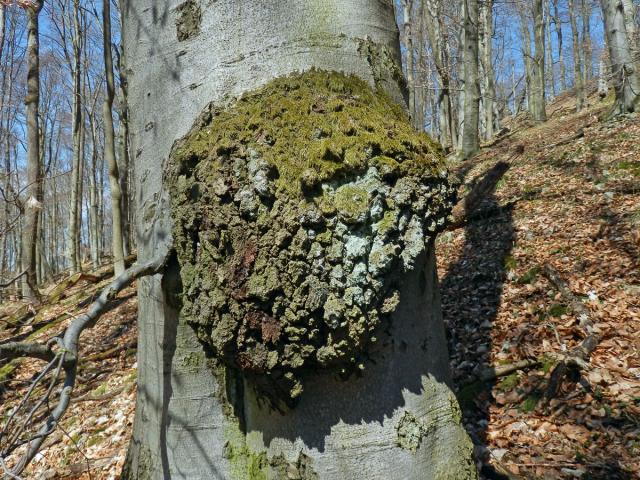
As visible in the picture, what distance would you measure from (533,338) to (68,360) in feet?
10.3

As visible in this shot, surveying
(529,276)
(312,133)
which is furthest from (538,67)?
(312,133)

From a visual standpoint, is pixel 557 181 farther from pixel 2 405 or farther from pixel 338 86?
pixel 2 405

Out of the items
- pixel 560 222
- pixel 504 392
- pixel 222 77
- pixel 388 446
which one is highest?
pixel 222 77

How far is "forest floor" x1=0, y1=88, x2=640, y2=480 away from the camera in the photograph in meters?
2.39

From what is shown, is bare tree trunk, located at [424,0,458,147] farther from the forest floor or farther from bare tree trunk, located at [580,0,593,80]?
the forest floor

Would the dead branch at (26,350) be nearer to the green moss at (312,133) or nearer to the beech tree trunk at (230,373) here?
the beech tree trunk at (230,373)

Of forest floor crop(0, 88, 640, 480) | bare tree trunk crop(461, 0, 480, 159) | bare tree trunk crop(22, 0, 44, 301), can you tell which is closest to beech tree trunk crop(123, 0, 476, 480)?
forest floor crop(0, 88, 640, 480)

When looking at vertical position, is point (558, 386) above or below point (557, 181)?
below

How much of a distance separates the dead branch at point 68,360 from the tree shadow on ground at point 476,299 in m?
1.93

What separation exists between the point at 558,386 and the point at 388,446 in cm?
192

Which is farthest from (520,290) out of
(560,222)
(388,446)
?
(388,446)

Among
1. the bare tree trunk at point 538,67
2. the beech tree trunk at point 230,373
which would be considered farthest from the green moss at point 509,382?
the bare tree trunk at point 538,67

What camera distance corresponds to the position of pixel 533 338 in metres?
3.30

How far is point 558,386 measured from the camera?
2.72 metres
